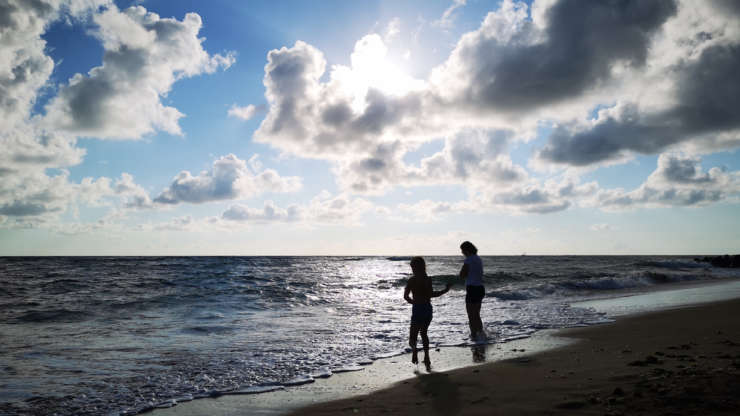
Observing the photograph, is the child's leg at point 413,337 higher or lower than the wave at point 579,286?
higher

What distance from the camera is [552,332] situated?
10547 millimetres

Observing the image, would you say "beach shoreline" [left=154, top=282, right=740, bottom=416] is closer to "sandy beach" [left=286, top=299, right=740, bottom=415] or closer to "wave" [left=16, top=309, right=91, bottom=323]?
"sandy beach" [left=286, top=299, right=740, bottom=415]

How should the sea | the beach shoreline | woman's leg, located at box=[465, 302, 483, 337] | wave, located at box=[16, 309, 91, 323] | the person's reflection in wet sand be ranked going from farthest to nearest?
wave, located at box=[16, 309, 91, 323] < woman's leg, located at box=[465, 302, 483, 337] < the person's reflection in wet sand < the sea < the beach shoreline

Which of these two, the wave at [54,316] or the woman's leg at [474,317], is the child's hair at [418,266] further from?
the wave at [54,316]

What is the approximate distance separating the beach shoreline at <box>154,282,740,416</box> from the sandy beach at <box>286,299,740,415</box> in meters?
0.01

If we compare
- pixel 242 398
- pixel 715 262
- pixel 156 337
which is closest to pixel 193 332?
pixel 156 337

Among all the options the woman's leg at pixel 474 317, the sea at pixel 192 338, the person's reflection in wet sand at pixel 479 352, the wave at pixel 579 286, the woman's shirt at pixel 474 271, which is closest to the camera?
the sea at pixel 192 338

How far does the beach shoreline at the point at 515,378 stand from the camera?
489 centimetres

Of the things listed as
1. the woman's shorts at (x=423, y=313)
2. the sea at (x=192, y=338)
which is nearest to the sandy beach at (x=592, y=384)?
the woman's shorts at (x=423, y=313)

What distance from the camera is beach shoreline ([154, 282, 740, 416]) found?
489 cm

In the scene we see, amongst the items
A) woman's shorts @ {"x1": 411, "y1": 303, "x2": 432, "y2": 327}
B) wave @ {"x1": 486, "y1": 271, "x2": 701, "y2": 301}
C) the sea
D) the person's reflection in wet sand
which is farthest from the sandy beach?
wave @ {"x1": 486, "y1": 271, "x2": 701, "y2": 301}

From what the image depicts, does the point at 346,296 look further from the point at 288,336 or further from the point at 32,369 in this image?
the point at 32,369

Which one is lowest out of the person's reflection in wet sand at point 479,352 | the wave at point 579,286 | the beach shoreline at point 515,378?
the wave at point 579,286

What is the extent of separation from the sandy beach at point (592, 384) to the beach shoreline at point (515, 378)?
0.01m
